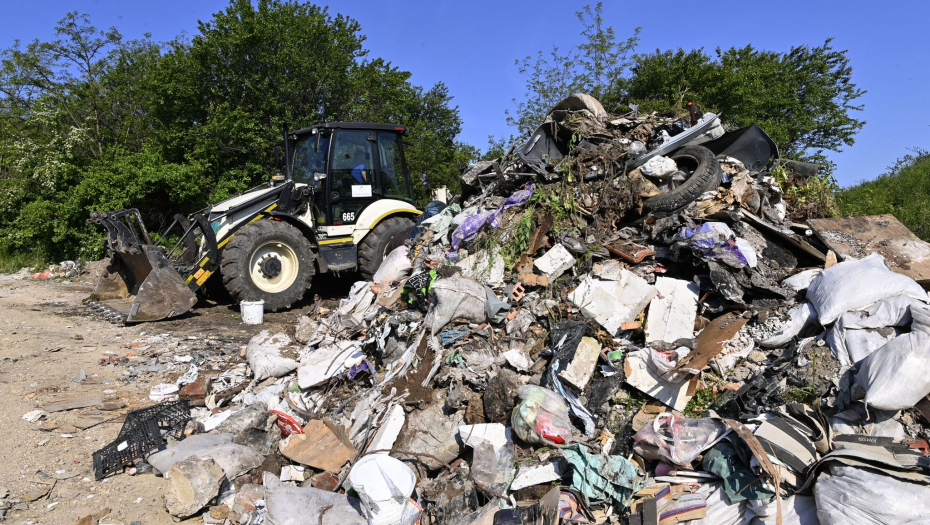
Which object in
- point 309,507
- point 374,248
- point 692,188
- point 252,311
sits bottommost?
point 309,507

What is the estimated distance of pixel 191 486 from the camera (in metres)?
2.95

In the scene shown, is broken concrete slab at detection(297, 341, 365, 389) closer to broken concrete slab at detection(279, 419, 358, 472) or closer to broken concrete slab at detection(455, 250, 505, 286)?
broken concrete slab at detection(279, 419, 358, 472)

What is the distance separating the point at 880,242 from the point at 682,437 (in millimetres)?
2714

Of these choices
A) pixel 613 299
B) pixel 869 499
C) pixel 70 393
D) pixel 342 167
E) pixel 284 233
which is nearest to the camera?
pixel 869 499

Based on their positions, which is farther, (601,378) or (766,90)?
(766,90)

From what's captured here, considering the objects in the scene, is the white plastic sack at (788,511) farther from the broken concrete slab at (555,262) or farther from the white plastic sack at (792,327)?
the broken concrete slab at (555,262)

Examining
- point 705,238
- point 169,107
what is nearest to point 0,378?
point 705,238

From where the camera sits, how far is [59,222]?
1063cm

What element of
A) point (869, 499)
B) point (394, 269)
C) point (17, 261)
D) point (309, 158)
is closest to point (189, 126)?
point (17, 261)

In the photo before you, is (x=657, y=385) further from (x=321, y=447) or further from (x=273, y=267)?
(x=273, y=267)

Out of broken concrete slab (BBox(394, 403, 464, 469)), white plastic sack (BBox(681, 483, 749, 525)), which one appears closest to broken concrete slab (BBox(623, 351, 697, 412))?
white plastic sack (BBox(681, 483, 749, 525))

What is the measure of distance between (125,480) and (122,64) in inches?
574

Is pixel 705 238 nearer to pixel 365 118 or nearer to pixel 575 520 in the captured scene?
pixel 575 520

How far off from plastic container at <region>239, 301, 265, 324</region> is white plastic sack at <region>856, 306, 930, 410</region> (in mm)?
5415
